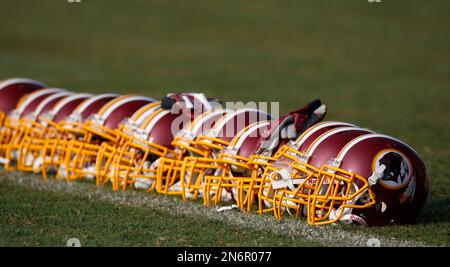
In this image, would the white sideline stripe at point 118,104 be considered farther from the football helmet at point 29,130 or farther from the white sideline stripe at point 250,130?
the white sideline stripe at point 250,130

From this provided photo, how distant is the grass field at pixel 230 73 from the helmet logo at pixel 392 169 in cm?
35

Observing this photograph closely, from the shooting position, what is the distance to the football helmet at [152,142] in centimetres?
629

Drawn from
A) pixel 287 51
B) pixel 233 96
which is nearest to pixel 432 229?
pixel 233 96

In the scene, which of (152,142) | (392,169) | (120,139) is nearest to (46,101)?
(120,139)

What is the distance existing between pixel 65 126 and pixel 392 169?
127 inches

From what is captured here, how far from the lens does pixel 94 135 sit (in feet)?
22.5

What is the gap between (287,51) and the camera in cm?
2008

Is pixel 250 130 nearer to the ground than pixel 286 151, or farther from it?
farther from it

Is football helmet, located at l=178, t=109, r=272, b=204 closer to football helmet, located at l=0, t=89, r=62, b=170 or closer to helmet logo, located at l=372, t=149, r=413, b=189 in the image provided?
helmet logo, located at l=372, t=149, r=413, b=189

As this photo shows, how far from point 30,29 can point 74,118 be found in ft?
55.8

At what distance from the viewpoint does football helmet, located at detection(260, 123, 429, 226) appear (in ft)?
16.2

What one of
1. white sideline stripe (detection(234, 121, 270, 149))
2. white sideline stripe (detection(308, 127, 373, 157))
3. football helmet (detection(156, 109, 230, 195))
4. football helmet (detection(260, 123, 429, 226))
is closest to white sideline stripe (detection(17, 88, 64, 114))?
football helmet (detection(156, 109, 230, 195))

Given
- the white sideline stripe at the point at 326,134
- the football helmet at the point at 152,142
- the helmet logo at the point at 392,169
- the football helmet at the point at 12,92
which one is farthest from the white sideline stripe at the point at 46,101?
the helmet logo at the point at 392,169

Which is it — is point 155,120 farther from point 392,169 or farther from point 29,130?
point 392,169
